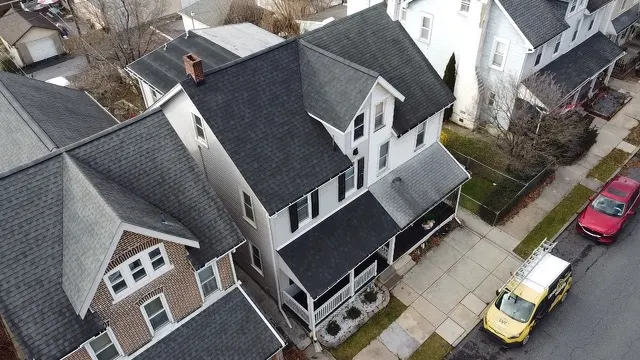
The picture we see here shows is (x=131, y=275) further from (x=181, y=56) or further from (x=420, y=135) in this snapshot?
(x=181, y=56)

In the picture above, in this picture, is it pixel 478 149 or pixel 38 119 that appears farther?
pixel 478 149

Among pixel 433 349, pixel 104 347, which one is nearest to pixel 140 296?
pixel 104 347

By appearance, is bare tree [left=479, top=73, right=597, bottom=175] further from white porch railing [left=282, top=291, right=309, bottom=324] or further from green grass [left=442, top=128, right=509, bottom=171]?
white porch railing [left=282, top=291, right=309, bottom=324]

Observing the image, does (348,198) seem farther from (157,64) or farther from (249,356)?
(157,64)

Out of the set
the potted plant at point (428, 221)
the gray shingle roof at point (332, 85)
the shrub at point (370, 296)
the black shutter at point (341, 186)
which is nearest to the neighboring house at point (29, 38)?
the gray shingle roof at point (332, 85)

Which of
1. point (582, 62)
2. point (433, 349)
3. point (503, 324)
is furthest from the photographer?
point (582, 62)

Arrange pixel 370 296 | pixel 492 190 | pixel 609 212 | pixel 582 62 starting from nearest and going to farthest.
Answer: pixel 370 296
pixel 609 212
pixel 492 190
pixel 582 62

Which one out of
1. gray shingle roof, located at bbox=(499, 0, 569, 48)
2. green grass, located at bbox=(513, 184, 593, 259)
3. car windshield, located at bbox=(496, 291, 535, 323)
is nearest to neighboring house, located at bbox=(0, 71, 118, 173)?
car windshield, located at bbox=(496, 291, 535, 323)
